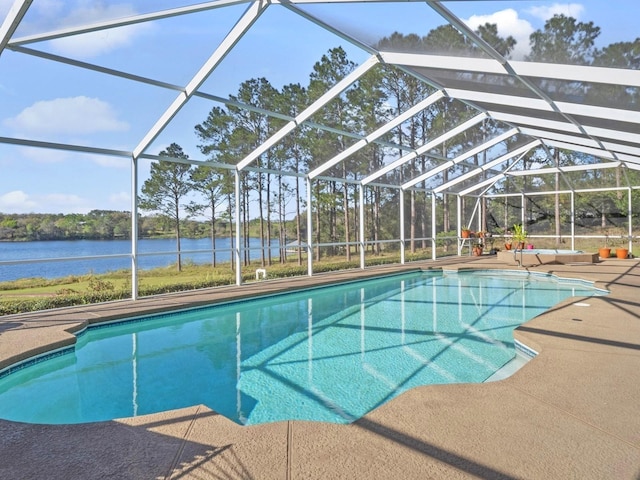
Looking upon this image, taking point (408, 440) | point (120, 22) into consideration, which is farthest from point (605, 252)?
point (120, 22)

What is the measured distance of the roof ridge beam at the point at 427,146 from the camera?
959 cm

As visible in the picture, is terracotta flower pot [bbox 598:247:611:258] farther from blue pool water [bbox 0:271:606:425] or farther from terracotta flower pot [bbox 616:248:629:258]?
blue pool water [bbox 0:271:606:425]

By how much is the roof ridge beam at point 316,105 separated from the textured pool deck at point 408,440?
204 inches

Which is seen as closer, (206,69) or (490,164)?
(206,69)

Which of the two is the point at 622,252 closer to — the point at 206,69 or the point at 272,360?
the point at 272,360

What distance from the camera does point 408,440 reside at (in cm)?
244

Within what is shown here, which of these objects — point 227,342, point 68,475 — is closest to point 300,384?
point 227,342

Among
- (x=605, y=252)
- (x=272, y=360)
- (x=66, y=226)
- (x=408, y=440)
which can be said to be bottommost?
(x=272, y=360)

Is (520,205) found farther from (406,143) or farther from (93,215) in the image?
(93,215)

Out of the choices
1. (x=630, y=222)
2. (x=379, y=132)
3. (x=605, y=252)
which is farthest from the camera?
(x=630, y=222)

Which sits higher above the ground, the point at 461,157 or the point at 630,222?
the point at 461,157

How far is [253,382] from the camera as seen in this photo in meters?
4.41

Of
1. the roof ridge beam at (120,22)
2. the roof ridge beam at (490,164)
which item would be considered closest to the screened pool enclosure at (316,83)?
the roof ridge beam at (120,22)

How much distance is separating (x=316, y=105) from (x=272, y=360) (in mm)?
4776
